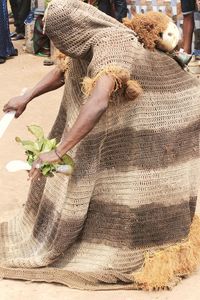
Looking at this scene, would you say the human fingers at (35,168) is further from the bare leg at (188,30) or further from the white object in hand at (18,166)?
the bare leg at (188,30)

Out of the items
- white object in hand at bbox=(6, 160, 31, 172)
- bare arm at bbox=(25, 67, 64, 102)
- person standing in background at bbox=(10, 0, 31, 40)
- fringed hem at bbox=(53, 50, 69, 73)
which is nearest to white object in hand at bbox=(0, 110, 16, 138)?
bare arm at bbox=(25, 67, 64, 102)

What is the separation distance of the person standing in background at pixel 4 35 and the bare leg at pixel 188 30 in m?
2.52

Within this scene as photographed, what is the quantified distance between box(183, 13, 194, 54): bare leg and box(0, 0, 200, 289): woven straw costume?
3917 mm

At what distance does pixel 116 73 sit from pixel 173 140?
0.61m

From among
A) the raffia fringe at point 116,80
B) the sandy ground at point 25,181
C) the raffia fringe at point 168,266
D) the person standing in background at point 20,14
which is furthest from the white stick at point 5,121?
the person standing in background at point 20,14

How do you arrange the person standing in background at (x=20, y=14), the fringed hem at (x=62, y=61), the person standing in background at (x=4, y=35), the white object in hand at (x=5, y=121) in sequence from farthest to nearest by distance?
the person standing in background at (x=20, y=14), the person standing in background at (x=4, y=35), the fringed hem at (x=62, y=61), the white object in hand at (x=5, y=121)

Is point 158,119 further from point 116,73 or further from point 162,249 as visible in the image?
point 162,249

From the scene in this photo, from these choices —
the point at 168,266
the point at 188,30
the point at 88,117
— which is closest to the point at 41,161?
the point at 88,117

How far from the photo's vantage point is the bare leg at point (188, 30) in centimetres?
802

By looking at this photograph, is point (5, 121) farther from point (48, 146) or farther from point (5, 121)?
point (48, 146)

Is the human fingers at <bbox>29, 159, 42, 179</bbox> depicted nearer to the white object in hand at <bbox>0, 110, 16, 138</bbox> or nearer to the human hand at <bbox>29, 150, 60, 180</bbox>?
the human hand at <bbox>29, 150, 60, 180</bbox>

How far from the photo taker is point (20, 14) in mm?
10664

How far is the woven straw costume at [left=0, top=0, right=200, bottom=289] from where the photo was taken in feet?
12.9

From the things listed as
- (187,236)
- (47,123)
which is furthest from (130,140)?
(47,123)
